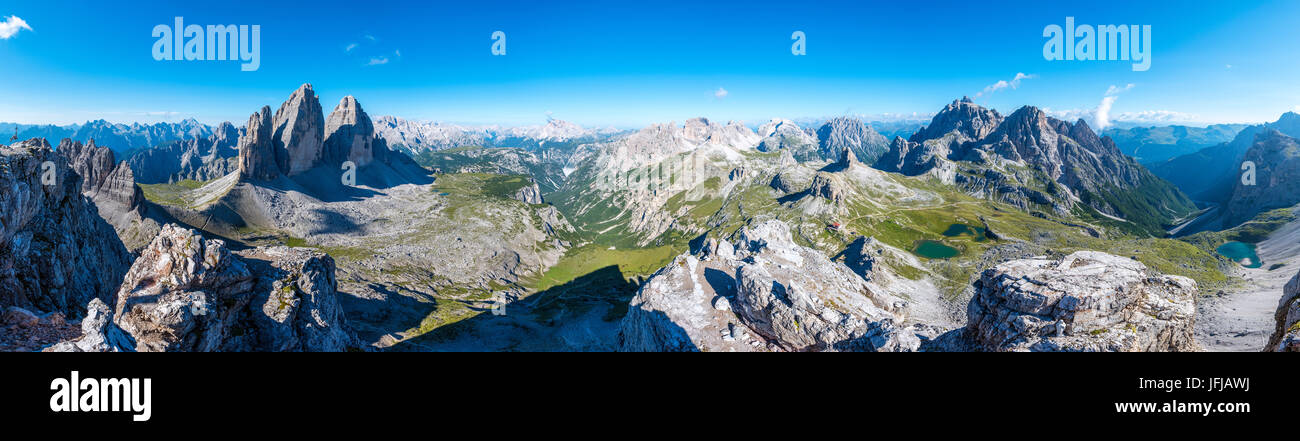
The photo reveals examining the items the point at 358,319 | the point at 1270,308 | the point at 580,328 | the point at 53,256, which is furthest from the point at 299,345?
the point at 1270,308

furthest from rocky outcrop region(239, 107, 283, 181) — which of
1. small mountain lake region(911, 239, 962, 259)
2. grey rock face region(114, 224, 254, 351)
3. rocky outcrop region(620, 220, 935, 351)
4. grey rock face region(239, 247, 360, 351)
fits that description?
small mountain lake region(911, 239, 962, 259)

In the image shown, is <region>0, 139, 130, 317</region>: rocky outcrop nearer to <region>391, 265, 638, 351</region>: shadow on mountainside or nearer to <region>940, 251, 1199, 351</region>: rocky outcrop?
<region>391, 265, 638, 351</region>: shadow on mountainside

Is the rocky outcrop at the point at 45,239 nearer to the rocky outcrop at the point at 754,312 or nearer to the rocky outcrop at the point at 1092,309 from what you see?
the rocky outcrop at the point at 754,312

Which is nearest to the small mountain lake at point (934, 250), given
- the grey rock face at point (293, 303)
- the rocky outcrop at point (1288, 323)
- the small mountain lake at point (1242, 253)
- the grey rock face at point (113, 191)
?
the small mountain lake at point (1242, 253)

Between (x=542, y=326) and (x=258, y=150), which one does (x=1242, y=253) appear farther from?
(x=258, y=150)
